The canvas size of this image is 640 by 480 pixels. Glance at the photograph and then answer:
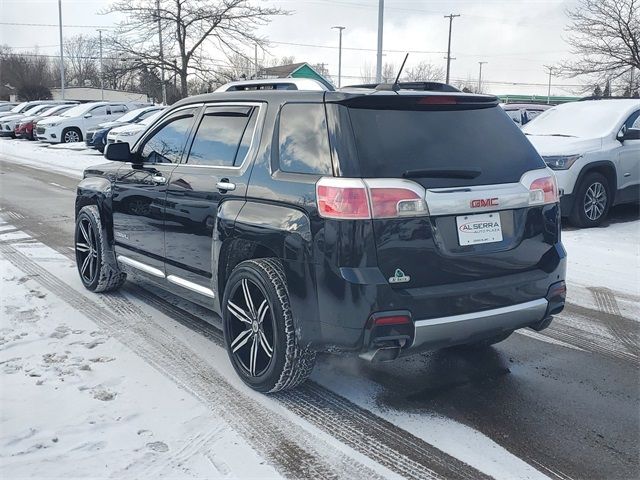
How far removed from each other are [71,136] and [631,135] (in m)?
23.7

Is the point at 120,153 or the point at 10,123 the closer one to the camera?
the point at 120,153

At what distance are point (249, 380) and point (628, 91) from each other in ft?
89.1

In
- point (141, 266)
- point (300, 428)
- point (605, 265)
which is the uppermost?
point (141, 266)

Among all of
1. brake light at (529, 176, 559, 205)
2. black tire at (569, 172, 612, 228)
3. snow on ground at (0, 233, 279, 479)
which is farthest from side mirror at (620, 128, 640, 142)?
snow on ground at (0, 233, 279, 479)

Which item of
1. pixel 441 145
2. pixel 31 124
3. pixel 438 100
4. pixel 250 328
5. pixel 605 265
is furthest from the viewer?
pixel 31 124

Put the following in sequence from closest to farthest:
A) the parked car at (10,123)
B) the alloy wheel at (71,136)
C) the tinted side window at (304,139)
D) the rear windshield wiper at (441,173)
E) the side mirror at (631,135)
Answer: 1. the rear windshield wiper at (441,173)
2. the tinted side window at (304,139)
3. the side mirror at (631,135)
4. the alloy wheel at (71,136)
5. the parked car at (10,123)

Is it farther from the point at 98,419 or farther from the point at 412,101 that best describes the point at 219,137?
the point at 98,419

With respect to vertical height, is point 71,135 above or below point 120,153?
above

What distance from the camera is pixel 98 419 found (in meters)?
3.47

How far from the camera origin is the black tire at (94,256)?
5.76 m

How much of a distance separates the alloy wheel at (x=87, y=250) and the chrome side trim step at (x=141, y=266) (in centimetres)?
47

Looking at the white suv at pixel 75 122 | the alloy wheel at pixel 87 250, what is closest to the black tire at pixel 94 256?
the alloy wheel at pixel 87 250

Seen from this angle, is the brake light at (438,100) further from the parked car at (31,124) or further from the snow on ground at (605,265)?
the parked car at (31,124)

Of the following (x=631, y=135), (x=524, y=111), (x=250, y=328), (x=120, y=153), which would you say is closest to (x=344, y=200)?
(x=250, y=328)
